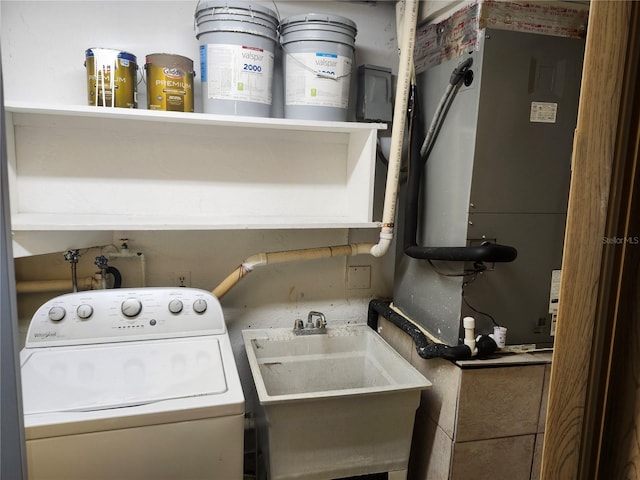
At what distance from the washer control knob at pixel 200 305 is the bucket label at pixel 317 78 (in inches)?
30.1

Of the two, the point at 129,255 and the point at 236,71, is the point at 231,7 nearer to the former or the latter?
the point at 236,71

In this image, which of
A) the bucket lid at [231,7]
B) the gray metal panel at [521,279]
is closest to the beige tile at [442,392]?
the gray metal panel at [521,279]

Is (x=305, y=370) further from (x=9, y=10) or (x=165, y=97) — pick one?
(x=9, y=10)

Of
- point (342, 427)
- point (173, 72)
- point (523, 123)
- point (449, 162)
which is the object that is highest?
point (173, 72)

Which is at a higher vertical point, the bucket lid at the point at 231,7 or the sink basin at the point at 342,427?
the bucket lid at the point at 231,7

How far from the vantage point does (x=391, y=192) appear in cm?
155

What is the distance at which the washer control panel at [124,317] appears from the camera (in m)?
1.37

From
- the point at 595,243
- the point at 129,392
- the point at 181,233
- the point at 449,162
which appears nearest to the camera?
the point at 595,243

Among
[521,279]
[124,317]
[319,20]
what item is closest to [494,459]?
[521,279]

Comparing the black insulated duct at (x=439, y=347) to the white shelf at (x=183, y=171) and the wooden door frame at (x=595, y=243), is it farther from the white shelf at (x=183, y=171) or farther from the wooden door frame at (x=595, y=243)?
the wooden door frame at (x=595, y=243)

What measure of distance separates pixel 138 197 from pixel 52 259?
0.38 meters

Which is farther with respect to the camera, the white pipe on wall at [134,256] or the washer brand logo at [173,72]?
the white pipe on wall at [134,256]

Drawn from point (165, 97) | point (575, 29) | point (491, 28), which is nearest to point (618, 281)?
point (491, 28)

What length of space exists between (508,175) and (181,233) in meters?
1.19
